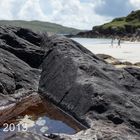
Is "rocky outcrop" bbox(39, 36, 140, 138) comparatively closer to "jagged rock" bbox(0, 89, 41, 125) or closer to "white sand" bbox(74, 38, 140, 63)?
"jagged rock" bbox(0, 89, 41, 125)

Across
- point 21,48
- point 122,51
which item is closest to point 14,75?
point 21,48

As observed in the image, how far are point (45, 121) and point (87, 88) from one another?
7.78 feet

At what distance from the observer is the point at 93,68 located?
773 inches

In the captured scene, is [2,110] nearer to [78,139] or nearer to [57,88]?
[57,88]

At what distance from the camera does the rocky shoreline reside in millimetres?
14484

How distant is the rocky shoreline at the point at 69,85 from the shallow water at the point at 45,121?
394mm

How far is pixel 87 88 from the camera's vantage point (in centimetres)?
1722

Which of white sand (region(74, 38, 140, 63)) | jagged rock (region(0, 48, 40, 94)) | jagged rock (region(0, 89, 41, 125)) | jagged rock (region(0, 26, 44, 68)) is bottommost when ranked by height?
white sand (region(74, 38, 140, 63))

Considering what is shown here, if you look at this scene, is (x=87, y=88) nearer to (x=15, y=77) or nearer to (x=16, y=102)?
(x=16, y=102)

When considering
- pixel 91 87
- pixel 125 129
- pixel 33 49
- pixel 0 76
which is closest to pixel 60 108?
pixel 91 87

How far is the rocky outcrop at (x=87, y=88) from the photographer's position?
15345 millimetres

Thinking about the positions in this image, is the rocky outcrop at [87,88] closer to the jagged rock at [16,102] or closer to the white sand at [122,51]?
the jagged rock at [16,102]

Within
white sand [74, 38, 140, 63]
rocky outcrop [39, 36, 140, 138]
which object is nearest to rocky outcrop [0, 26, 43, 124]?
rocky outcrop [39, 36, 140, 138]

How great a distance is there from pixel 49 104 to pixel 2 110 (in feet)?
8.90
